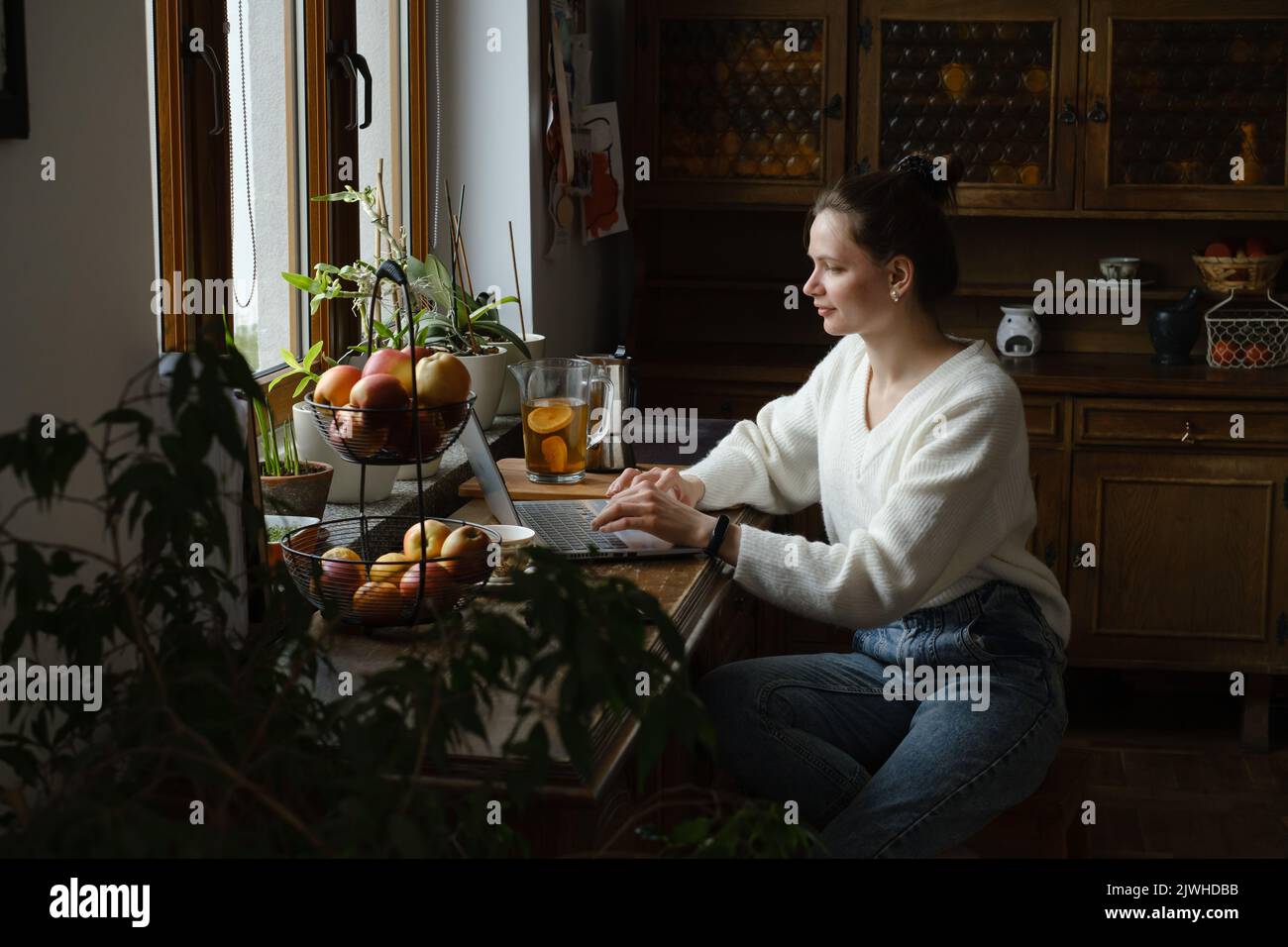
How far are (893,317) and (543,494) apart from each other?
62 centimetres

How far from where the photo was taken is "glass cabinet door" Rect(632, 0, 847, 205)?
155 inches

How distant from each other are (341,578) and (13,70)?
2.00 feet

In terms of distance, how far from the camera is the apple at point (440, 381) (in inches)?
68.8

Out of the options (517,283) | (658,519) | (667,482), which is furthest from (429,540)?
(517,283)

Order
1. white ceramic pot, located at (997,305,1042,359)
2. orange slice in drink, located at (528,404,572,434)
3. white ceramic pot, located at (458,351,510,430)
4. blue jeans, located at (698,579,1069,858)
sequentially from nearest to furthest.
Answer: blue jeans, located at (698,579,1069,858) < orange slice in drink, located at (528,404,572,434) < white ceramic pot, located at (458,351,510,430) < white ceramic pot, located at (997,305,1042,359)

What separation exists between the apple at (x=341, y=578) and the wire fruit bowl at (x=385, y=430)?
136mm

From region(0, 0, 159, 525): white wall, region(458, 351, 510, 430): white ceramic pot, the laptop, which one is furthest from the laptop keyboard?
region(0, 0, 159, 525): white wall

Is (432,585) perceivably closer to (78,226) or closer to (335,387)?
(335,387)

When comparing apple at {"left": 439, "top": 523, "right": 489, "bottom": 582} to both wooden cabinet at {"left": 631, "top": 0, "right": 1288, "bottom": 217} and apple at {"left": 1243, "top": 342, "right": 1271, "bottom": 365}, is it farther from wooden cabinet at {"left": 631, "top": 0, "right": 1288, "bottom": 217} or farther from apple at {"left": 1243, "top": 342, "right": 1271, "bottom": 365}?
apple at {"left": 1243, "top": 342, "right": 1271, "bottom": 365}

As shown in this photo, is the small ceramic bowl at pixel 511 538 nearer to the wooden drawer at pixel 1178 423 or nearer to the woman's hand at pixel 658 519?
the woman's hand at pixel 658 519

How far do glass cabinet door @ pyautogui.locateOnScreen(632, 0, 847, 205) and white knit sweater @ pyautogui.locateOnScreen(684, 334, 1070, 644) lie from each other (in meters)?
1.83

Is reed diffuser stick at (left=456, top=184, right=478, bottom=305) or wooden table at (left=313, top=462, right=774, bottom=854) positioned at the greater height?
reed diffuser stick at (left=456, top=184, right=478, bottom=305)

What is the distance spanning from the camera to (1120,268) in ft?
13.4

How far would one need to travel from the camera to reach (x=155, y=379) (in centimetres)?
162
